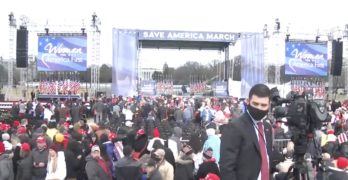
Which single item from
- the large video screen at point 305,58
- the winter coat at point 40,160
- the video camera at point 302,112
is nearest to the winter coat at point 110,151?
the winter coat at point 40,160

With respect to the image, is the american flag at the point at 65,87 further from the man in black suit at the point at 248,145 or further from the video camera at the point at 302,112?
the man in black suit at the point at 248,145

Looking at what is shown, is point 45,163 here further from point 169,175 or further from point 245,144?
point 245,144

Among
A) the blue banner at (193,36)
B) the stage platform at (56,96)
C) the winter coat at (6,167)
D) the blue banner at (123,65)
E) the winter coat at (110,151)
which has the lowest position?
the winter coat at (6,167)

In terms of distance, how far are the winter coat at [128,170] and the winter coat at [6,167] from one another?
190cm

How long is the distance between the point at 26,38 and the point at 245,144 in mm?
28294

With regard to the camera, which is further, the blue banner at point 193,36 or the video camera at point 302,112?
the blue banner at point 193,36

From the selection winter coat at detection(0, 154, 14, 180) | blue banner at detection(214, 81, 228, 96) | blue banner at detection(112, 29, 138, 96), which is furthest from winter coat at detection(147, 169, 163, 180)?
blue banner at detection(214, 81, 228, 96)

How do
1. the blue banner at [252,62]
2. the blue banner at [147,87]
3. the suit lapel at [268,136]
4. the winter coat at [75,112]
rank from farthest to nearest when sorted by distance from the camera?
the blue banner at [147,87], the blue banner at [252,62], the winter coat at [75,112], the suit lapel at [268,136]

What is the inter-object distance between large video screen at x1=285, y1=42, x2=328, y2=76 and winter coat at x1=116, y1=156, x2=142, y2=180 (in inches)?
1032

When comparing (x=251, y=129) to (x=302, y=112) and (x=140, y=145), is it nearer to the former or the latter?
(x=302, y=112)

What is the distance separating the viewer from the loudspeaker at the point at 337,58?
31438mm

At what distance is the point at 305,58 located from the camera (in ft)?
105

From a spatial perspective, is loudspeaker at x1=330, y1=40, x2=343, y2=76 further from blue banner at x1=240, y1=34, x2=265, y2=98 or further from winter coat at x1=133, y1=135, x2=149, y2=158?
winter coat at x1=133, y1=135, x2=149, y2=158

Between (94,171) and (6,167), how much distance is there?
1.63m
